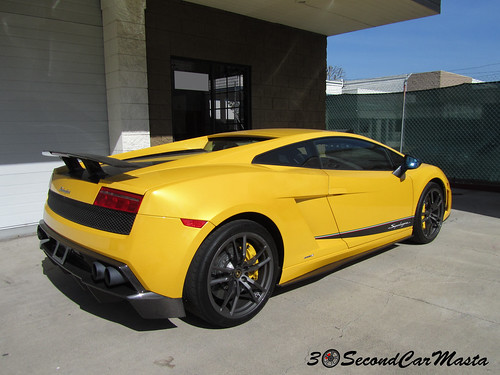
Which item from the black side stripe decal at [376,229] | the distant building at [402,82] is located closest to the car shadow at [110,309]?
the black side stripe decal at [376,229]

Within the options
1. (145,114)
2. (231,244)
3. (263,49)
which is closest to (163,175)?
(231,244)

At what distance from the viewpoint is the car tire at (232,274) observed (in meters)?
2.61

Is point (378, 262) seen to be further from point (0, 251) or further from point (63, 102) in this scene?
point (63, 102)

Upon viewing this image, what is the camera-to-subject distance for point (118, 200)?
2.60 metres

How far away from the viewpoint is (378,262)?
4.27 meters

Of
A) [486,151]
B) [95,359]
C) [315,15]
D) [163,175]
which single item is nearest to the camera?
[95,359]

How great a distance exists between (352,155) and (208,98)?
4300 mm

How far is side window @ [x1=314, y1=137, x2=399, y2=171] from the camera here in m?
3.78

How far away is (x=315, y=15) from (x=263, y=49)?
123 centimetres

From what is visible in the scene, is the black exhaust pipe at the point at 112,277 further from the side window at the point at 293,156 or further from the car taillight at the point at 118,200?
the side window at the point at 293,156

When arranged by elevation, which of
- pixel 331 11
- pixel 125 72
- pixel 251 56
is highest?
pixel 331 11

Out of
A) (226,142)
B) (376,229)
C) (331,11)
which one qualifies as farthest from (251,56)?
(376,229)

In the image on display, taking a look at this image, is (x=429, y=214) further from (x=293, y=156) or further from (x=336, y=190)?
(x=293, y=156)

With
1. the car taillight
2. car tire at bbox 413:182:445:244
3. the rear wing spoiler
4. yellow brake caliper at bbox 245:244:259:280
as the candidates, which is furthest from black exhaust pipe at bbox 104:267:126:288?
car tire at bbox 413:182:445:244
